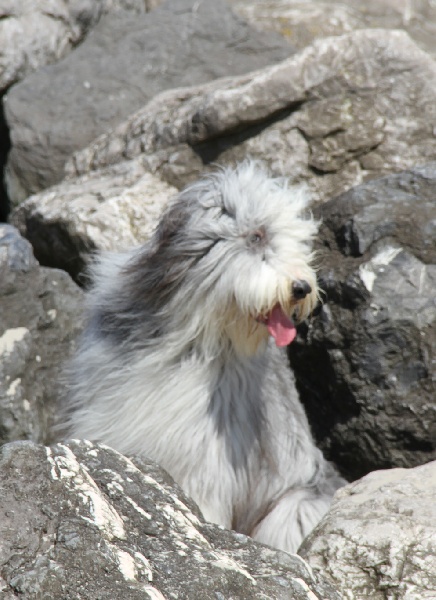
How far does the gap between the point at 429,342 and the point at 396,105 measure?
2.25 m

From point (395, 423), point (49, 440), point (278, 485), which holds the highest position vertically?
point (395, 423)

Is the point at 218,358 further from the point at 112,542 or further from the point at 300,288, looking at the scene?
the point at 112,542

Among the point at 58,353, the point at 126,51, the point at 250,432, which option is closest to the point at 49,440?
the point at 58,353

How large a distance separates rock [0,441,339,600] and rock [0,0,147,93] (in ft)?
20.9

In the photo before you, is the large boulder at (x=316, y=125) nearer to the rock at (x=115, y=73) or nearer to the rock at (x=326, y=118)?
the rock at (x=326, y=118)

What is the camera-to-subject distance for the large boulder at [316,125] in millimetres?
6195

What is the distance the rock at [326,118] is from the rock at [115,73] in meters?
1.69

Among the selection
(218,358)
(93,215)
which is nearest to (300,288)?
(218,358)

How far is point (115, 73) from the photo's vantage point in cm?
827

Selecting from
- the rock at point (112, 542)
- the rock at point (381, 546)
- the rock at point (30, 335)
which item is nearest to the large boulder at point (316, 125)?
the rock at point (30, 335)

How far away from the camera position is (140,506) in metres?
2.96

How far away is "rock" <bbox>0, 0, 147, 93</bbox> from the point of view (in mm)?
8750

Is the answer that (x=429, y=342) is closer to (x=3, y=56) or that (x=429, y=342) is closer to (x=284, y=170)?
(x=284, y=170)

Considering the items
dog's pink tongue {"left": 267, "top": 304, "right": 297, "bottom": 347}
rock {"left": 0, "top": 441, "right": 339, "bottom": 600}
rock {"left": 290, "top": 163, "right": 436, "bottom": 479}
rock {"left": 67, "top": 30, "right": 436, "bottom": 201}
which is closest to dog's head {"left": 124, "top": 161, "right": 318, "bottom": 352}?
dog's pink tongue {"left": 267, "top": 304, "right": 297, "bottom": 347}
